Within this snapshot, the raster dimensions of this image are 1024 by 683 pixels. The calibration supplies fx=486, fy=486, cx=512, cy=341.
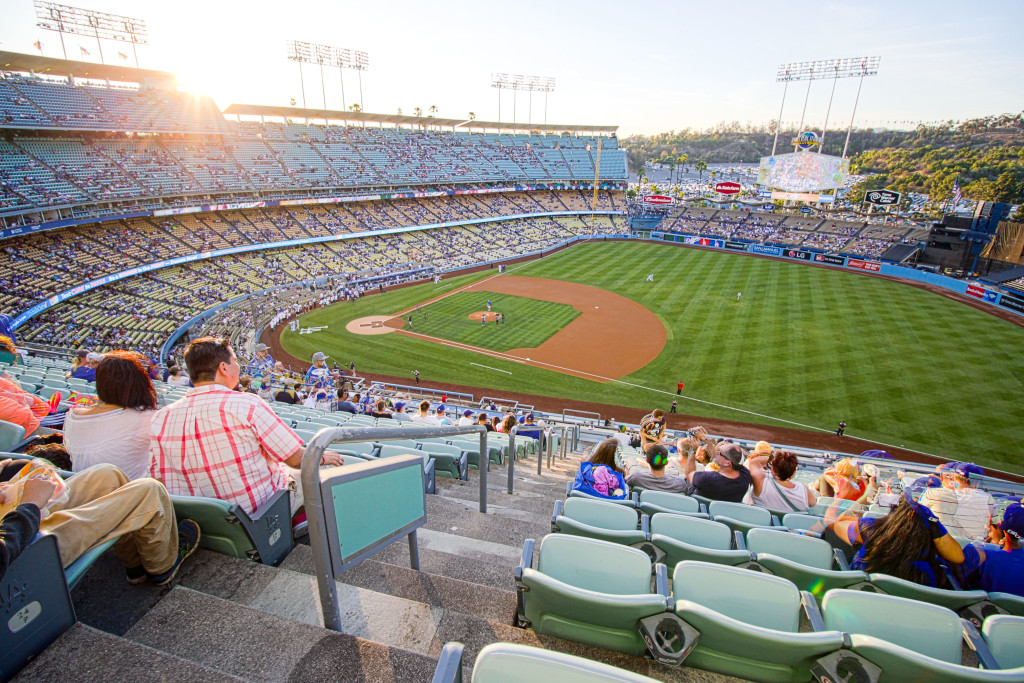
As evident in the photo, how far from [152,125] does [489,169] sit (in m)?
41.8

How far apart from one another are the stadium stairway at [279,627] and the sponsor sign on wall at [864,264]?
59778 millimetres

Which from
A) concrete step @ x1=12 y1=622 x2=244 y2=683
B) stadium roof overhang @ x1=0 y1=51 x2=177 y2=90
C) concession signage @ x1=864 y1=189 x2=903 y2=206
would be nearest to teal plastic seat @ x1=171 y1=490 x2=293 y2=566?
concrete step @ x1=12 y1=622 x2=244 y2=683

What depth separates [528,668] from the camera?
5.99 ft

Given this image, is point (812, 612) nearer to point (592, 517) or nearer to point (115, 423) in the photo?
point (592, 517)

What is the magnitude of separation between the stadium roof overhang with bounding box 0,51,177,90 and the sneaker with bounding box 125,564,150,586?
183 feet

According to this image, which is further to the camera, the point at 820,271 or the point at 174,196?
the point at 820,271

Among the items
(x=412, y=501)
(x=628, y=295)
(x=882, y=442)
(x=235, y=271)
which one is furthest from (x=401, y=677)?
(x=235, y=271)

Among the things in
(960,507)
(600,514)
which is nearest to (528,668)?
(600,514)

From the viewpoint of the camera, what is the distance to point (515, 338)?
33.5 m

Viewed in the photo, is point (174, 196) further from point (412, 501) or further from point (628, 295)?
point (412, 501)

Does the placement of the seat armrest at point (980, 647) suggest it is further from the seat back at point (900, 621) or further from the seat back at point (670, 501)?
the seat back at point (670, 501)

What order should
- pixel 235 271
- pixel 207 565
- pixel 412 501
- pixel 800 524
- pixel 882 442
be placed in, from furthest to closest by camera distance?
pixel 235 271, pixel 882 442, pixel 800 524, pixel 412 501, pixel 207 565

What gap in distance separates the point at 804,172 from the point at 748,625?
77.4 meters

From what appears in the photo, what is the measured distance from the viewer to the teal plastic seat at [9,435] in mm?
4316
